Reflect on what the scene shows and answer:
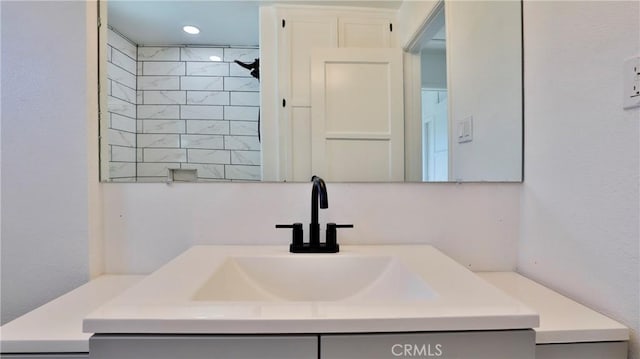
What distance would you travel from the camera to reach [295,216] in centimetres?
104

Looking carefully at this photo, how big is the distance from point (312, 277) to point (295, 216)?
22 centimetres

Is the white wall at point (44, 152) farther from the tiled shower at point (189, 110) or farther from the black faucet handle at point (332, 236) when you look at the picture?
the black faucet handle at point (332, 236)

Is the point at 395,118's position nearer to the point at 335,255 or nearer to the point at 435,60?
the point at 435,60

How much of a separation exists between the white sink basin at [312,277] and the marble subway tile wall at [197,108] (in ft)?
1.04

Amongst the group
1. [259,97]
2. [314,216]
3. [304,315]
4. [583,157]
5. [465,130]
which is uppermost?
[259,97]

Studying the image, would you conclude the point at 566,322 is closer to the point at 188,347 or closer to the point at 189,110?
the point at 188,347

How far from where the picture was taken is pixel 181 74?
1.07 meters

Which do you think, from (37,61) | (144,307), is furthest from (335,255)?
(37,61)

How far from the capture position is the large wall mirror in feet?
3.42

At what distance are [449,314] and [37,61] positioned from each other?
3.98 feet

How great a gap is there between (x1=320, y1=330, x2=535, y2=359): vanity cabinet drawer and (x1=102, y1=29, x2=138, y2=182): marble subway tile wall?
845 mm

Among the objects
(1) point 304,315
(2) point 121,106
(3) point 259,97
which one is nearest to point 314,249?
(1) point 304,315

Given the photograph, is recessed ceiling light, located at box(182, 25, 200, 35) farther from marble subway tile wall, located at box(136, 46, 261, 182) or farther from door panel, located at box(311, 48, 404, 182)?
door panel, located at box(311, 48, 404, 182)

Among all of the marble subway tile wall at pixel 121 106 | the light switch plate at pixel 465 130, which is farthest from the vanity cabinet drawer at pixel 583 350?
the marble subway tile wall at pixel 121 106
